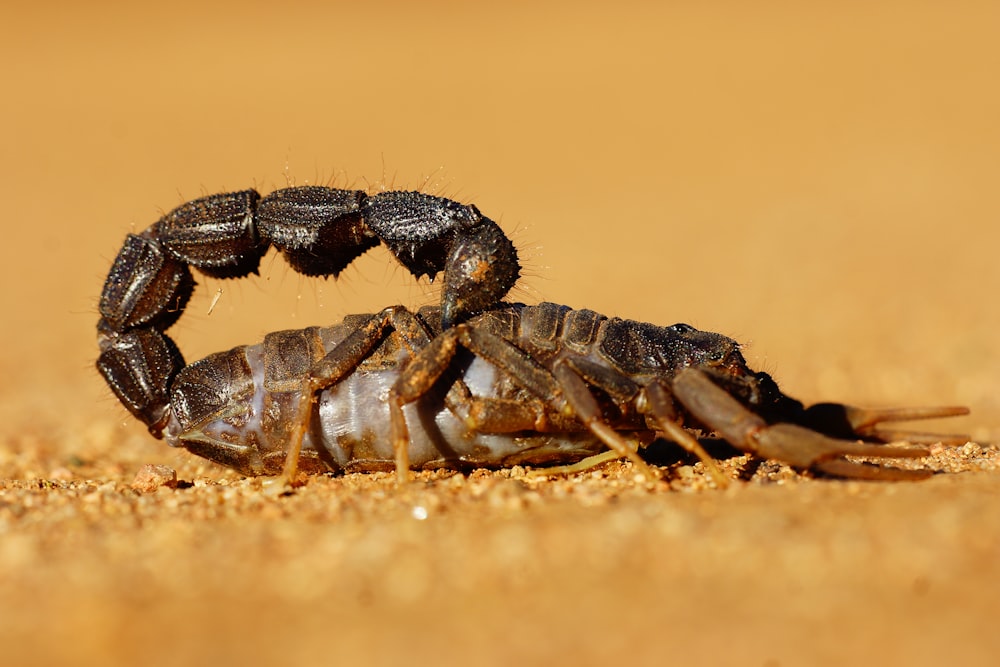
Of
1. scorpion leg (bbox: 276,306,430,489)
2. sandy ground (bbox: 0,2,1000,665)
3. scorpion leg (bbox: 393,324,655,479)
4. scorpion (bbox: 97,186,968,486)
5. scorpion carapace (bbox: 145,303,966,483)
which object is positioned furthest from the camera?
scorpion leg (bbox: 276,306,430,489)

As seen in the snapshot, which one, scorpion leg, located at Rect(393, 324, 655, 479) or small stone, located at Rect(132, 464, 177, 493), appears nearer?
scorpion leg, located at Rect(393, 324, 655, 479)

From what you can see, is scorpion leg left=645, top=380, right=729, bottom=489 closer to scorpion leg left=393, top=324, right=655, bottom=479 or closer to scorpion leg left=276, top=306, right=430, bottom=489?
scorpion leg left=393, top=324, right=655, bottom=479

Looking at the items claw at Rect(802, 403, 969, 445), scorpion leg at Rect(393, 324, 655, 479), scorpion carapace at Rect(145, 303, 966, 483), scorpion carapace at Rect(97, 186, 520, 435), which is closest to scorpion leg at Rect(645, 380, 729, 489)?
scorpion carapace at Rect(145, 303, 966, 483)

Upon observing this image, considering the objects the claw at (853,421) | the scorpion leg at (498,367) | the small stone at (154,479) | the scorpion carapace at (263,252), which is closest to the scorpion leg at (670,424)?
the scorpion leg at (498,367)

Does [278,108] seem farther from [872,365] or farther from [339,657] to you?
[339,657]

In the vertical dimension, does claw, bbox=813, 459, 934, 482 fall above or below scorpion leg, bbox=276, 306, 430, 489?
below

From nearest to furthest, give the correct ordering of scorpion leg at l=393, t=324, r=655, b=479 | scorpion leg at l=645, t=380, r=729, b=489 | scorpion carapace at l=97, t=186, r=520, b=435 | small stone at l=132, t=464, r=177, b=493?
scorpion leg at l=645, t=380, r=729, b=489
scorpion leg at l=393, t=324, r=655, b=479
scorpion carapace at l=97, t=186, r=520, b=435
small stone at l=132, t=464, r=177, b=493

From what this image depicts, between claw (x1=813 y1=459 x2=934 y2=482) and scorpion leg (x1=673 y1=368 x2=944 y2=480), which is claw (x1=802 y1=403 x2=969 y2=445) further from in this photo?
claw (x1=813 y1=459 x2=934 y2=482)

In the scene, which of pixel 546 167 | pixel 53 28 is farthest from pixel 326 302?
pixel 53 28

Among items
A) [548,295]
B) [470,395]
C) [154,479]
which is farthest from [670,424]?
[548,295]

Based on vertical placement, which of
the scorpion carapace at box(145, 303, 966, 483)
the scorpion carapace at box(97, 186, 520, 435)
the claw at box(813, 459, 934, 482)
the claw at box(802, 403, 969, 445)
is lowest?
the claw at box(813, 459, 934, 482)
